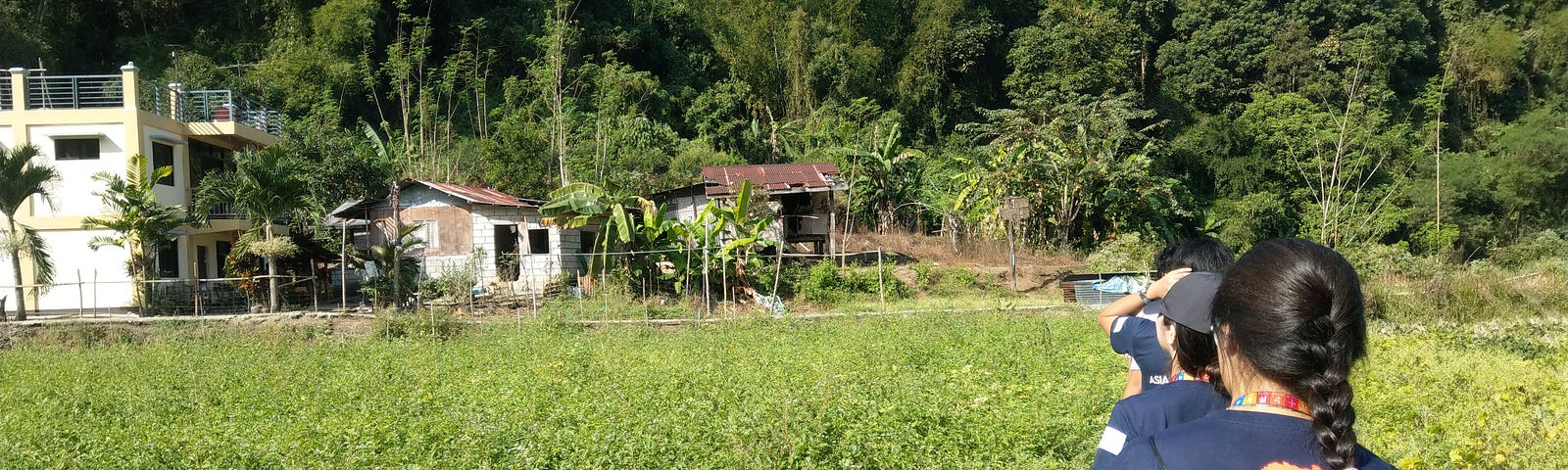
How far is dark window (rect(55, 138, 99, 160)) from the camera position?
1748cm

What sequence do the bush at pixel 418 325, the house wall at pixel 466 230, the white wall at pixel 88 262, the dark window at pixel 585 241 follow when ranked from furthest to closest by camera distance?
the dark window at pixel 585 241 < the house wall at pixel 466 230 < the white wall at pixel 88 262 < the bush at pixel 418 325

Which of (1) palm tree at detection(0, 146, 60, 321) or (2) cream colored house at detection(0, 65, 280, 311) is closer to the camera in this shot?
(1) palm tree at detection(0, 146, 60, 321)

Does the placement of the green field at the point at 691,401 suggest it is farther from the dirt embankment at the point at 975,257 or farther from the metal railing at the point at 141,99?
the dirt embankment at the point at 975,257

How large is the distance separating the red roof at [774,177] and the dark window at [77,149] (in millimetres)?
10790

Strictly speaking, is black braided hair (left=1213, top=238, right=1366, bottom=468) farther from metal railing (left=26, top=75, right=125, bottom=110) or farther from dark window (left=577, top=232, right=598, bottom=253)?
metal railing (left=26, top=75, right=125, bottom=110)

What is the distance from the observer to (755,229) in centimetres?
1727

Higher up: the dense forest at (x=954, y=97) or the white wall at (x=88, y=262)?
the dense forest at (x=954, y=97)

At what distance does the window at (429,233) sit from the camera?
18.3m

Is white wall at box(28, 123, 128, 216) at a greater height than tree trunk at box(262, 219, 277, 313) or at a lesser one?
greater

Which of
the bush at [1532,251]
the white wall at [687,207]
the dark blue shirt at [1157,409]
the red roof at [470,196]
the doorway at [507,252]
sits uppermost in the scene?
the red roof at [470,196]

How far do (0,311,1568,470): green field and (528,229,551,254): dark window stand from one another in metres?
6.52

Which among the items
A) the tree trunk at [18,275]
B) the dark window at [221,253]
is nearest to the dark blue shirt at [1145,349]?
the tree trunk at [18,275]

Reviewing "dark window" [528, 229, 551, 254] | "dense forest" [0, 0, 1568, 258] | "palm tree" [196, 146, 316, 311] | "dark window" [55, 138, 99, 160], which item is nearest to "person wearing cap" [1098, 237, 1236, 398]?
"palm tree" [196, 146, 316, 311]

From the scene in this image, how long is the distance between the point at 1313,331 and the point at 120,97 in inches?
803
